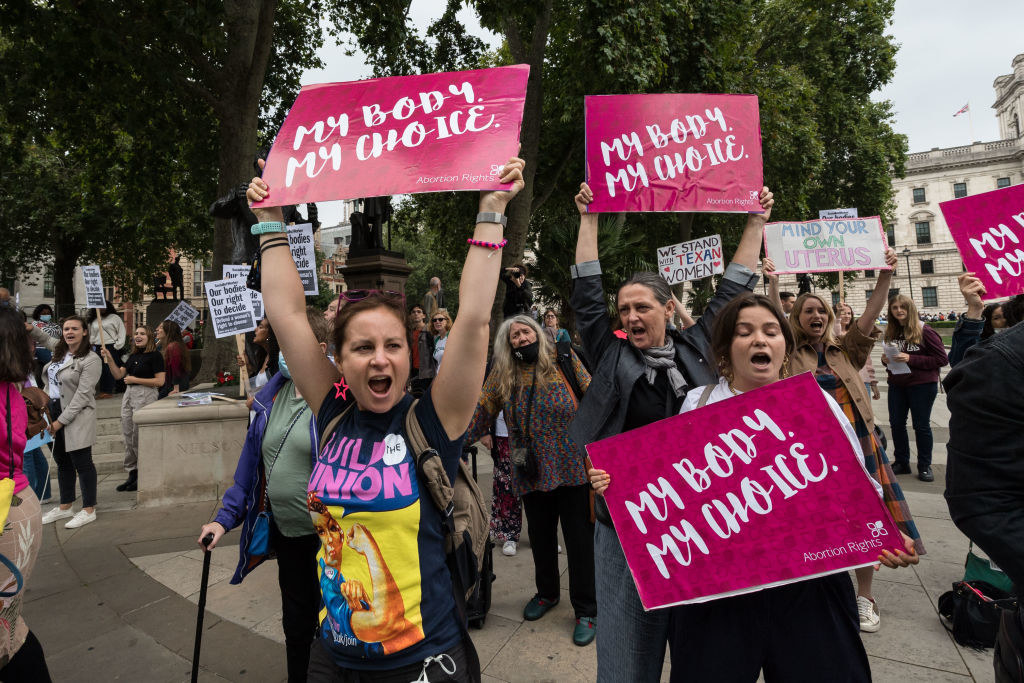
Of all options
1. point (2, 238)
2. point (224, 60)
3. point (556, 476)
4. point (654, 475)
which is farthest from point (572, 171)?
point (2, 238)

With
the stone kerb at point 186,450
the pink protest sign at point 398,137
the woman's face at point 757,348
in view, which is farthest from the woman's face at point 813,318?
the stone kerb at point 186,450

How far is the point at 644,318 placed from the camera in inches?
95.0

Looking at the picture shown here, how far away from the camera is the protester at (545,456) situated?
3.43m

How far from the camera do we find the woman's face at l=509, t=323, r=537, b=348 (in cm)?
367

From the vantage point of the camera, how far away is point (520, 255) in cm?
1235

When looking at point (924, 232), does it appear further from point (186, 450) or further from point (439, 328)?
point (186, 450)

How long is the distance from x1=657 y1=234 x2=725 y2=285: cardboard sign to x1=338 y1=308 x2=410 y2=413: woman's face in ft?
22.3

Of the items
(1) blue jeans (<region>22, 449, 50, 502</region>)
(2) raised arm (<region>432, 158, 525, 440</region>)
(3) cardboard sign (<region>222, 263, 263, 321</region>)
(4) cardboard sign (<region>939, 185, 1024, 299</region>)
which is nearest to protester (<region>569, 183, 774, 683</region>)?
(2) raised arm (<region>432, 158, 525, 440</region>)

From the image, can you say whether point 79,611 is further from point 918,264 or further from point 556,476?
point 918,264

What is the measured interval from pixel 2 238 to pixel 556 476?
27.5 meters

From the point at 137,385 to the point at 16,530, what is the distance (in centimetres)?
588

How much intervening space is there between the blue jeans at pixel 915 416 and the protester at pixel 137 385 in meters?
8.95

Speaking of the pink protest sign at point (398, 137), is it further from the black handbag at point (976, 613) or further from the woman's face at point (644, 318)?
the black handbag at point (976, 613)

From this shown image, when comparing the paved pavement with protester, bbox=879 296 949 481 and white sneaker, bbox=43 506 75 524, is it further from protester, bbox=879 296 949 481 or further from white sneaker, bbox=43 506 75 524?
protester, bbox=879 296 949 481
